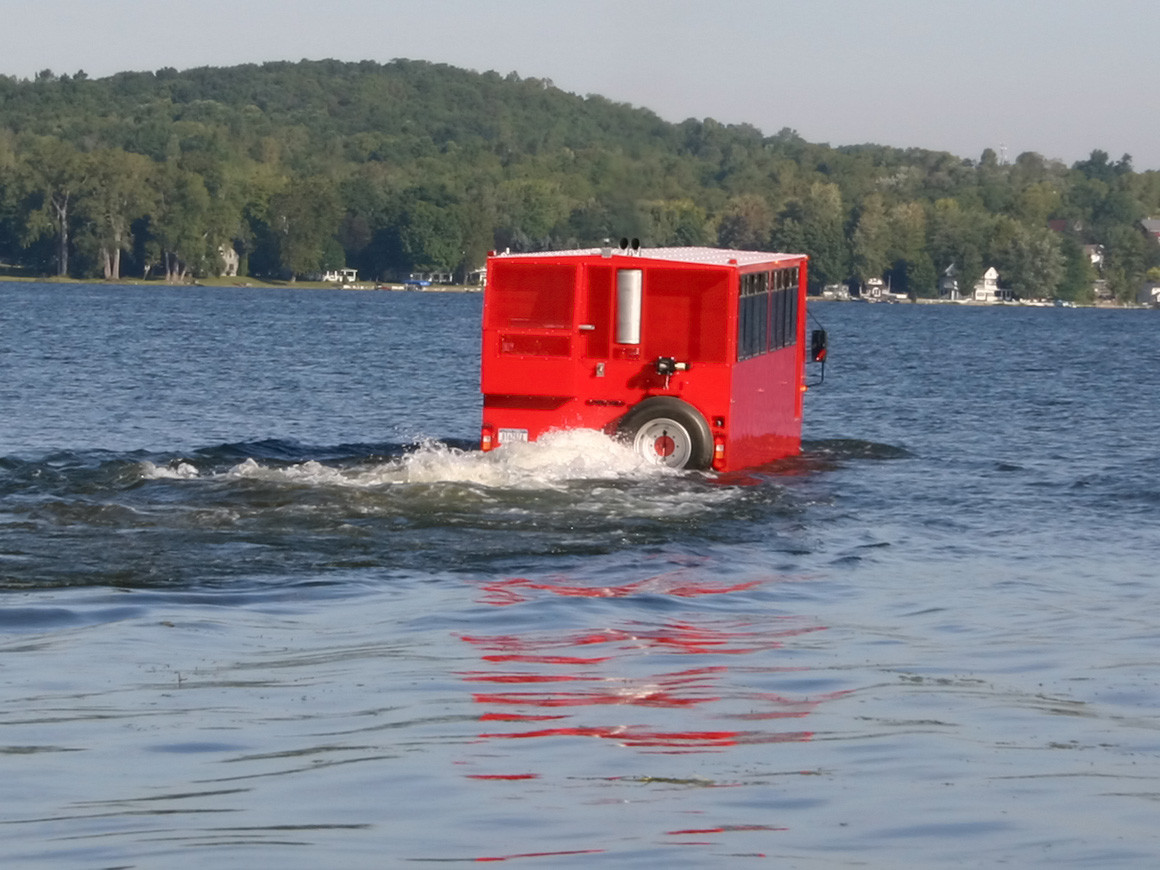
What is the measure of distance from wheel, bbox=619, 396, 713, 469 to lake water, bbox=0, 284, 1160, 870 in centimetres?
28

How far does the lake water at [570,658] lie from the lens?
24.0 ft

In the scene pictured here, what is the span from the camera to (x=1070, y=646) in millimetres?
11695

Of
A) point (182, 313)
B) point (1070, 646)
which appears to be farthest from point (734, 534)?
point (182, 313)

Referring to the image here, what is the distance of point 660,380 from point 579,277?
1.34m

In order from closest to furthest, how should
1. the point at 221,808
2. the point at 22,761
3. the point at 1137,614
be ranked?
the point at 221,808 < the point at 22,761 < the point at 1137,614

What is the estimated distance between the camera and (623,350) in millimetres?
19594

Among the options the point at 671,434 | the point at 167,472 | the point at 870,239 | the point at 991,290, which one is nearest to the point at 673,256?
the point at 671,434

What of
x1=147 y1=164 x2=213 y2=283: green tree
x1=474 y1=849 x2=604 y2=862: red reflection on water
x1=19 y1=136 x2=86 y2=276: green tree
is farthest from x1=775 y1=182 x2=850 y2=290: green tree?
x1=474 y1=849 x2=604 y2=862: red reflection on water

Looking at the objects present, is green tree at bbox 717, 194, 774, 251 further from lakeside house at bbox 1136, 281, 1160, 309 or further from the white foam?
lakeside house at bbox 1136, 281, 1160, 309

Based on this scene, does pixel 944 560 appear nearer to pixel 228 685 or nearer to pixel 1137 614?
pixel 1137 614

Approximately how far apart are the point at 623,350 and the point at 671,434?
100 centimetres

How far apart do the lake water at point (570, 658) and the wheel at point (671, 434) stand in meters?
0.28

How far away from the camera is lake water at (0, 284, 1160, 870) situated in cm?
730

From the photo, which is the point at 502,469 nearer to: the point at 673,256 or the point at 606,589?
the point at 673,256
